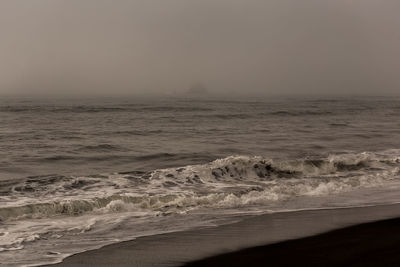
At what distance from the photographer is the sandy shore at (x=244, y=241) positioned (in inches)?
225

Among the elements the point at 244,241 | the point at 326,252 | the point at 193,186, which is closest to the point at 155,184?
the point at 193,186

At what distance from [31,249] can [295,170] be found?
10057mm

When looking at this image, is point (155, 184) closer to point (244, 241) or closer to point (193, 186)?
point (193, 186)

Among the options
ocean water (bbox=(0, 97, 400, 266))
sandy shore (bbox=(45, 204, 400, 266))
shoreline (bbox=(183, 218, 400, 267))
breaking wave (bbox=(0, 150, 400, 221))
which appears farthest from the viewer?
breaking wave (bbox=(0, 150, 400, 221))

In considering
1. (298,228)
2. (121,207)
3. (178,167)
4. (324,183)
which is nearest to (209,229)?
(298,228)

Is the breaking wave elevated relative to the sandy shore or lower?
lower

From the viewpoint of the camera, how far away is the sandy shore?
5.71m

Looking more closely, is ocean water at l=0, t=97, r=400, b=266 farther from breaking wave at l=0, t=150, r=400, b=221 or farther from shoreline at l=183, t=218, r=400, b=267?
shoreline at l=183, t=218, r=400, b=267

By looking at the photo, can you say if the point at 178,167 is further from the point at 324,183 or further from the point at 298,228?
the point at 298,228

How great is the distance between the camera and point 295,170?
1436 cm

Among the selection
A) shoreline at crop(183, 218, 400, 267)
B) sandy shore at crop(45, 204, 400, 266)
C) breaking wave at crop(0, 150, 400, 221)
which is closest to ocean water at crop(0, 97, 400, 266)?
breaking wave at crop(0, 150, 400, 221)

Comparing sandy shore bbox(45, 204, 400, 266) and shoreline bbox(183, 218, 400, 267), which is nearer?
shoreline bbox(183, 218, 400, 267)

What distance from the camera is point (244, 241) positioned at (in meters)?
6.59

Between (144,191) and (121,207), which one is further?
(144,191)
